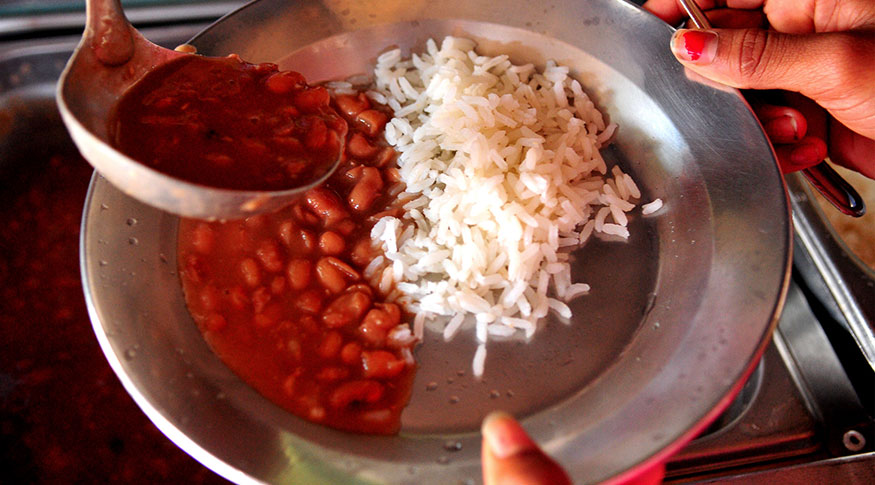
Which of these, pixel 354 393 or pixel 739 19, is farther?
pixel 739 19

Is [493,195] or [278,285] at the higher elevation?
[493,195]

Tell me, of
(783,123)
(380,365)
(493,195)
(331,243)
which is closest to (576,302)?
(493,195)

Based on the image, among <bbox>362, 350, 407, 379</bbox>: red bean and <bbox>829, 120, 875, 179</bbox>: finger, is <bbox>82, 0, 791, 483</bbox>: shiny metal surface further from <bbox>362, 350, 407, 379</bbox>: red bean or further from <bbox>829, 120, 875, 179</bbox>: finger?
<bbox>829, 120, 875, 179</bbox>: finger

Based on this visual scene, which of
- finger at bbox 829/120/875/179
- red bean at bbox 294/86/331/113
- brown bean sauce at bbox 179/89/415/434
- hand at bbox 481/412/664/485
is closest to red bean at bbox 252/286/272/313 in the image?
brown bean sauce at bbox 179/89/415/434

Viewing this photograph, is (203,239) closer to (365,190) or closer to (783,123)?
(365,190)

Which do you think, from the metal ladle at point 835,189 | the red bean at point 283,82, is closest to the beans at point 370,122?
the red bean at point 283,82

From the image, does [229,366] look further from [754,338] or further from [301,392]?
[754,338]
